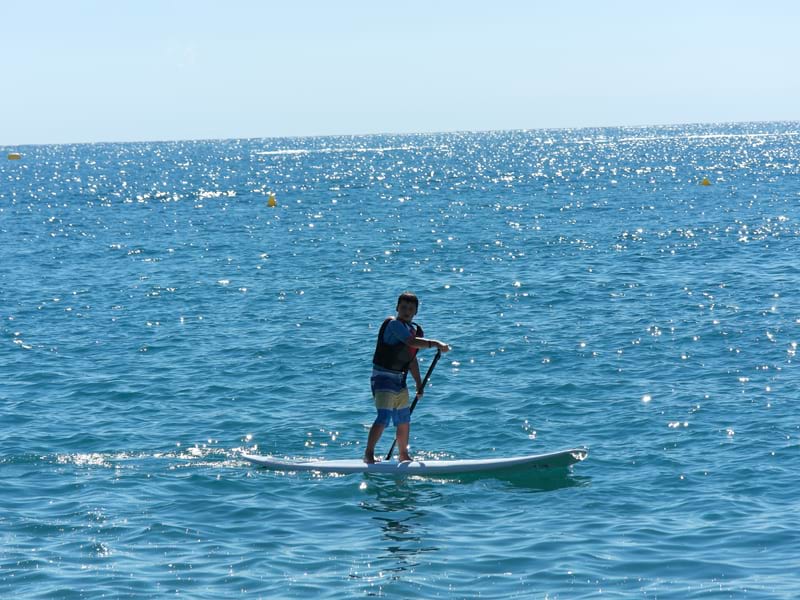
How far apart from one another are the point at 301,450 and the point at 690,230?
33.9 metres

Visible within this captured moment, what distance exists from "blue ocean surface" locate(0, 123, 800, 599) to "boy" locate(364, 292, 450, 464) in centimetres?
68

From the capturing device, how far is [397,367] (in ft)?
43.7

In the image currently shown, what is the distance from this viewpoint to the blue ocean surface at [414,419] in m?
10.5

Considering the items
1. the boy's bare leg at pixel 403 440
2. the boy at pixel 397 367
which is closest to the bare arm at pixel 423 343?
the boy at pixel 397 367

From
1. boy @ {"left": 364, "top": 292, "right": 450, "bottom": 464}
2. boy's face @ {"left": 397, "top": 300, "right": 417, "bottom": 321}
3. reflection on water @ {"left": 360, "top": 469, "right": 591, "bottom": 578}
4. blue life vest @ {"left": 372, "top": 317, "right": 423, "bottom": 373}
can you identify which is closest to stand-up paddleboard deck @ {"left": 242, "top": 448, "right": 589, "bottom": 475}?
reflection on water @ {"left": 360, "top": 469, "right": 591, "bottom": 578}

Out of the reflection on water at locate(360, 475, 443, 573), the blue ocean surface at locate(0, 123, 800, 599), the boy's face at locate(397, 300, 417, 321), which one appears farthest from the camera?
the boy's face at locate(397, 300, 417, 321)

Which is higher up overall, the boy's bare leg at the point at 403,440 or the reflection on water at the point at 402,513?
the boy's bare leg at the point at 403,440

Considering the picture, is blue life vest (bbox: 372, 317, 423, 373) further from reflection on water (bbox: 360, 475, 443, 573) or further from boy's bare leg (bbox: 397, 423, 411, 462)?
reflection on water (bbox: 360, 475, 443, 573)

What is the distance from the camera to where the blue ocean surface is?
1049cm

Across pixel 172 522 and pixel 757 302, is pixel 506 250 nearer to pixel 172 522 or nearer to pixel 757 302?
pixel 757 302

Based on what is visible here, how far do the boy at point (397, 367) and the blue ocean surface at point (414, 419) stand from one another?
0.68m

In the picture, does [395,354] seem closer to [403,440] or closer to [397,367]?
[397,367]

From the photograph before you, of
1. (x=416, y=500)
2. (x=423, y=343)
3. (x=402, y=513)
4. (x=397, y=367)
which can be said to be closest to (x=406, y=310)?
(x=423, y=343)

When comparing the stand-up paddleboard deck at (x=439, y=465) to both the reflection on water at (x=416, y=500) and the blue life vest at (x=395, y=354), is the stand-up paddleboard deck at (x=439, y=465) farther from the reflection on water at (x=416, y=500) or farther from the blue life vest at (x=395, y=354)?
the blue life vest at (x=395, y=354)
